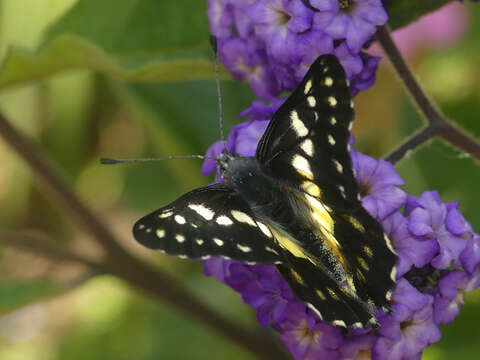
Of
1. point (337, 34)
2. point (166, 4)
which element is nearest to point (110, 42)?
point (166, 4)

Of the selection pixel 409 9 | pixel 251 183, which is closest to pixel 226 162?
pixel 251 183

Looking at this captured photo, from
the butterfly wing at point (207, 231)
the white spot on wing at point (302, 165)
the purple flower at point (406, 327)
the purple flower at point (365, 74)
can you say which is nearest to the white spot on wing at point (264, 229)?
the butterfly wing at point (207, 231)

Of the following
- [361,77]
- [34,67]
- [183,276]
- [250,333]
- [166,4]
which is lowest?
[183,276]

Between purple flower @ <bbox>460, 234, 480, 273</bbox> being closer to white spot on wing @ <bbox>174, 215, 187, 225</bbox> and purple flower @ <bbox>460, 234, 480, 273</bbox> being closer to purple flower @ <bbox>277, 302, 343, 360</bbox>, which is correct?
purple flower @ <bbox>277, 302, 343, 360</bbox>

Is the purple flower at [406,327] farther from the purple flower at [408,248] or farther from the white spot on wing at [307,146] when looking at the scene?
the white spot on wing at [307,146]

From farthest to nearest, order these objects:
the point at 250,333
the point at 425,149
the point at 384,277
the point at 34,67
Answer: the point at 425,149, the point at 250,333, the point at 34,67, the point at 384,277

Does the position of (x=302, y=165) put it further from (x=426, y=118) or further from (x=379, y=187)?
(x=426, y=118)

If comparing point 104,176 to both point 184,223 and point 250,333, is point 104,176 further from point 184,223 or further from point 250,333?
point 184,223

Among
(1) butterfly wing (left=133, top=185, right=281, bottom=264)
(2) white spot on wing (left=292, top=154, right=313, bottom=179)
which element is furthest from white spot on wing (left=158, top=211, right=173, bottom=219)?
(2) white spot on wing (left=292, top=154, right=313, bottom=179)
